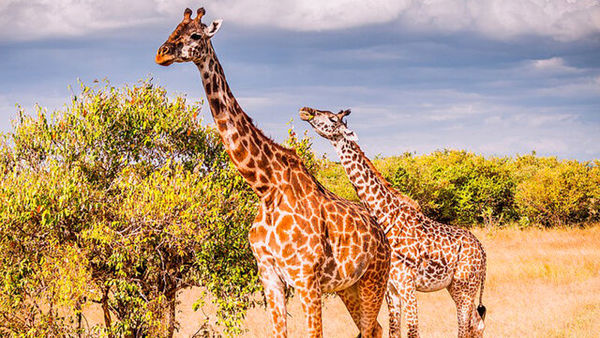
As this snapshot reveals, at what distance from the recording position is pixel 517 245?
30703 mm

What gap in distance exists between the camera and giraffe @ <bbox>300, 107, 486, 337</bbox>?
1154cm

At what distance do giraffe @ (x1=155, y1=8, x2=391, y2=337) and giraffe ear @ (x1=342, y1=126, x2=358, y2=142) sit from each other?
2635 mm

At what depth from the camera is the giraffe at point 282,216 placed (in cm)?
769

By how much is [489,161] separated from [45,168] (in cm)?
3325

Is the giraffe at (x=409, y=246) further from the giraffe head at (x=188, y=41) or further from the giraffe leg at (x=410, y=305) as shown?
the giraffe head at (x=188, y=41)

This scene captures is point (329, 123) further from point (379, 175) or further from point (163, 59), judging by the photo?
point (163, 59)

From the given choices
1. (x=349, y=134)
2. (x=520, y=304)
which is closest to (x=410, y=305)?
(x=349, y=134)

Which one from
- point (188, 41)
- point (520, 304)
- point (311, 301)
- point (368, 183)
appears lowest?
point (520, 304)

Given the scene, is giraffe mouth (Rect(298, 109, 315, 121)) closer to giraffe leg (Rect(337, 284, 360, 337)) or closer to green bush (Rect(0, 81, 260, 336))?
green bush (Rect(0, 81, 260, 336))

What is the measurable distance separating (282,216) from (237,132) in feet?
4.42

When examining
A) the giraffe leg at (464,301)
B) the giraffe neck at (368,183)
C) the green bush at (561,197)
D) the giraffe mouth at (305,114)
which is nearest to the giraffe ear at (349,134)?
the giraffe neck at (368,183)

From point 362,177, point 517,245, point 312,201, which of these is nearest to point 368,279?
point 312,201

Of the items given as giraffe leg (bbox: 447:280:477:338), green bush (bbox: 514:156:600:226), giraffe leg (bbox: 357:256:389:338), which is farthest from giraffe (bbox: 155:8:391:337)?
green bush (bbox: 514:156:600:226)

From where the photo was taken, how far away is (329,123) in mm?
11531
